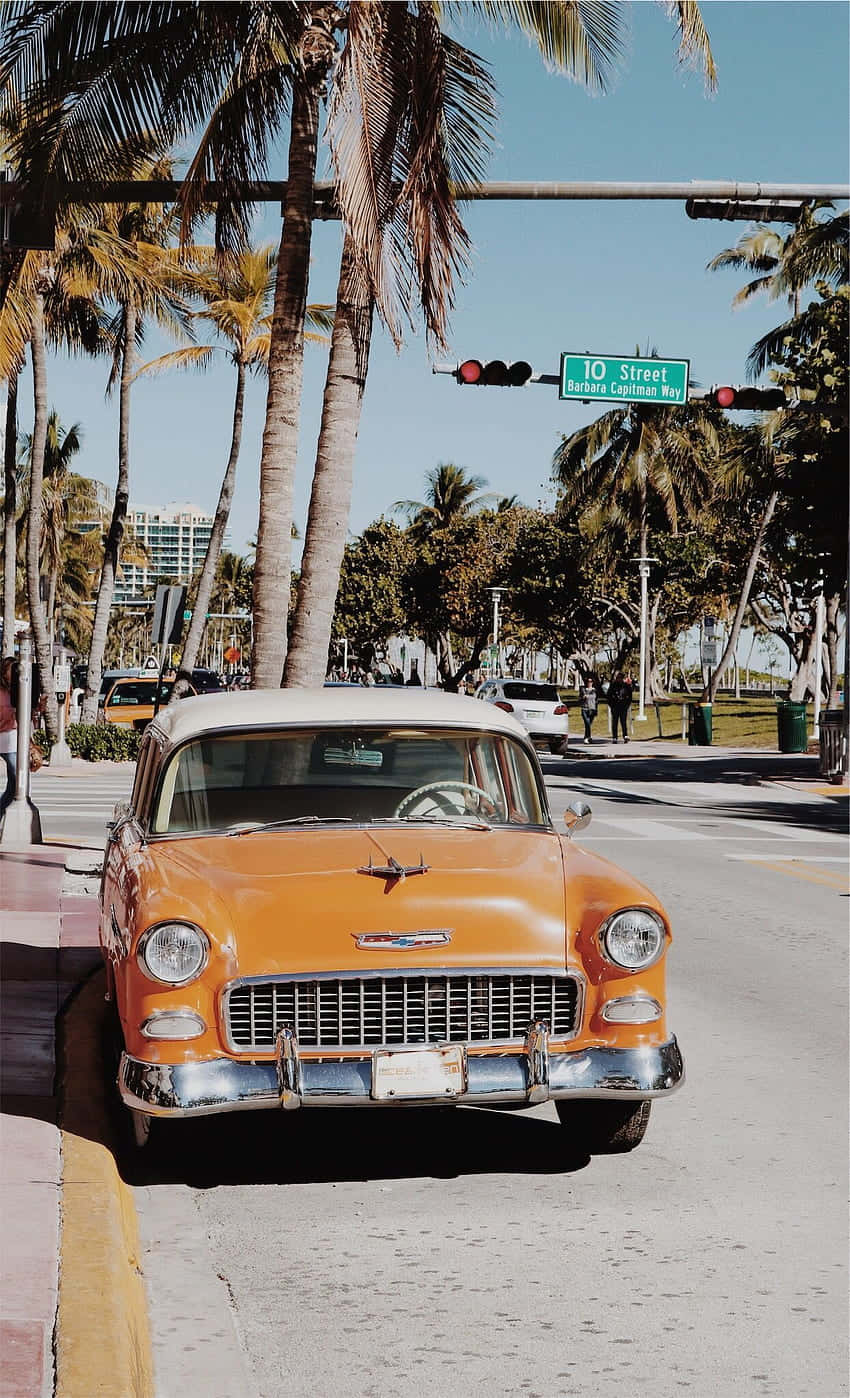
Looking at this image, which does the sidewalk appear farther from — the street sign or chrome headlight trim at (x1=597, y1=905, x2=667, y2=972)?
the street sign

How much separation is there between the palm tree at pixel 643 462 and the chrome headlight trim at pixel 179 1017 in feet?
172

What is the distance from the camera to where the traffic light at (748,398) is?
72.2 ft

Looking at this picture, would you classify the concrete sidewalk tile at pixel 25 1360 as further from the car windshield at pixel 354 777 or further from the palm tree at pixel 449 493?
the palm tree at pixel 449 493

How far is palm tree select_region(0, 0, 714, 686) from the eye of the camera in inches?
560

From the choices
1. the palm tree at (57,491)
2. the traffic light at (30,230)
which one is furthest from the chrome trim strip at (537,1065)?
the palm tree at (57,491)

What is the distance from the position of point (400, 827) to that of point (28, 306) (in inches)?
986

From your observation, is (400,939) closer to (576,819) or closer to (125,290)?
(576,819)

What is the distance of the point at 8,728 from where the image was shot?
1448 centimetres

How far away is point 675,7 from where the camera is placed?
15.7 meters

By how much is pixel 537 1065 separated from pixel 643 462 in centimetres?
5456

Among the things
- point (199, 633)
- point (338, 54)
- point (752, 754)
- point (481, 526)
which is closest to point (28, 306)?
point (199, 633)

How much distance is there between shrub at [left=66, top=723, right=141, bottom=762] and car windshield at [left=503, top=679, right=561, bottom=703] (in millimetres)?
9862

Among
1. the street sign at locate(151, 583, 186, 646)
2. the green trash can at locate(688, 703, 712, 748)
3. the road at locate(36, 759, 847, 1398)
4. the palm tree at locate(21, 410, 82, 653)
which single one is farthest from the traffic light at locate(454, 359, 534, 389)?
the palm tree at locate(21, 410, 82, 653)

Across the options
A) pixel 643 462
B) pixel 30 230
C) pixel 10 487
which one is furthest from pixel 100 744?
pixel 643 462
